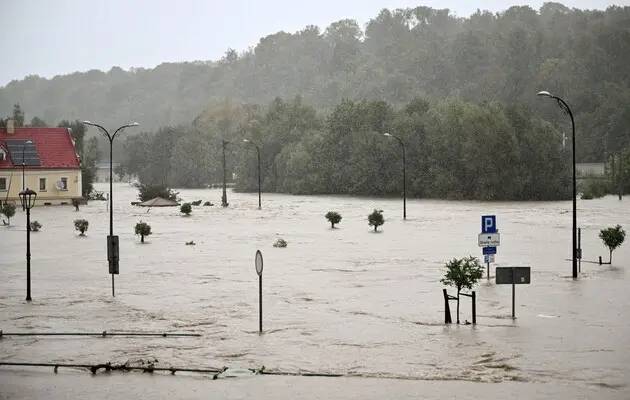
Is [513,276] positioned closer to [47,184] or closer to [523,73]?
[47,184]

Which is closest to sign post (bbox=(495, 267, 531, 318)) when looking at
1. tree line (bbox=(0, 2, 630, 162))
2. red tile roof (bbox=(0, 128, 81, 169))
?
red tile roof (bbox=(0, 128, 81, 169))

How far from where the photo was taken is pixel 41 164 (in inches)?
3191

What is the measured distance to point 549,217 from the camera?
65.2 meters

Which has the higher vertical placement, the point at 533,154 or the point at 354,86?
the point at 354,86

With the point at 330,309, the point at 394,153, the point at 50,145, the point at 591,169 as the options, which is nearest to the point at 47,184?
the point at 50,145

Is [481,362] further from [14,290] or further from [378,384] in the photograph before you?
[14,290]

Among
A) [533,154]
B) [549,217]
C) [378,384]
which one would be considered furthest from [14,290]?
[533,154]

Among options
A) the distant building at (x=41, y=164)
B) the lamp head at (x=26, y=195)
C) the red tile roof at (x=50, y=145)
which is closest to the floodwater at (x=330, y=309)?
the lamp head at (x=26, y=195)

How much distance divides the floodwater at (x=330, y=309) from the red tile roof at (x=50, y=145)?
3605 cm

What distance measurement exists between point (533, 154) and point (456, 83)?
2673 inches

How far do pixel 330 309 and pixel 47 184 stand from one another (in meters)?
64.8

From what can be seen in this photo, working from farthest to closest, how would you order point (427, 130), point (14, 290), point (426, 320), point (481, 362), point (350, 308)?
point (427, 130), point (14, 290), point (350, 308), point (426, 320), point (481, 362)

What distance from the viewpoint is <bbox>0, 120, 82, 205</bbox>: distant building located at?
79.1m

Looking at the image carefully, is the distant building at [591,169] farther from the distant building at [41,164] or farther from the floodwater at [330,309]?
the floodwater at [330,309]
